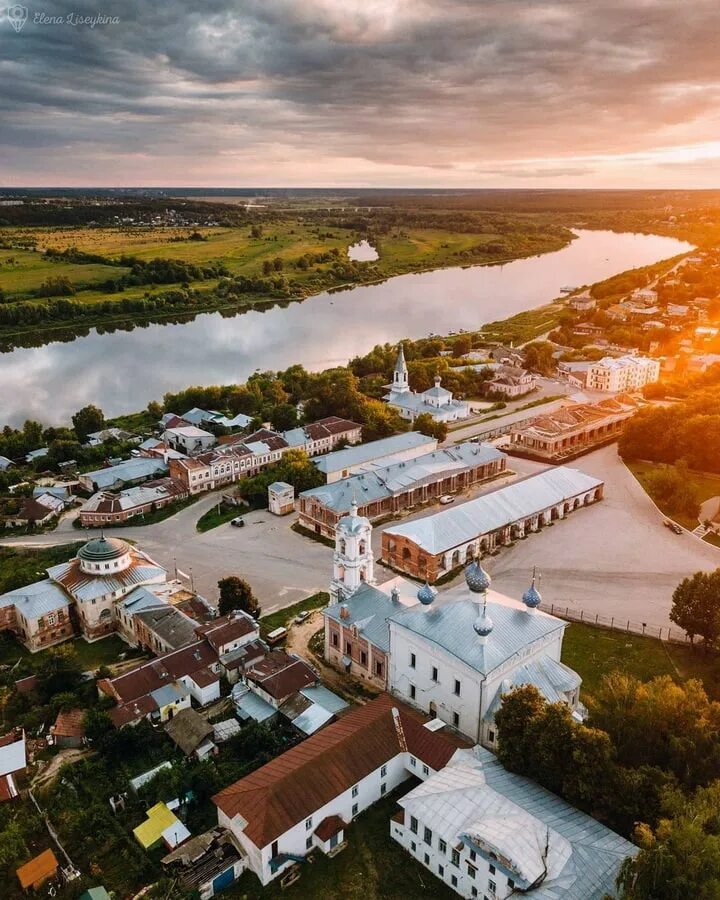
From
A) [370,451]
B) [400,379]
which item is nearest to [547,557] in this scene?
[370,451]

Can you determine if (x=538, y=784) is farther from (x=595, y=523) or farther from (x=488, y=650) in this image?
(x=595, y=523)

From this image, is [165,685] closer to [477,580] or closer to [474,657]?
[474,657]

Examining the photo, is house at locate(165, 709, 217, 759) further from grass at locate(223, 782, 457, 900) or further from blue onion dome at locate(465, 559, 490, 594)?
blue onion dome at locate(465, 559, 490, 594)

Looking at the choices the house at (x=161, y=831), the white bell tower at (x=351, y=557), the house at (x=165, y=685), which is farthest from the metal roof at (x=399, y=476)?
the house at (x=161, y=831)

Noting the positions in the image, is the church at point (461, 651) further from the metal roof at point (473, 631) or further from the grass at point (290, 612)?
the grass at point (290, 612)

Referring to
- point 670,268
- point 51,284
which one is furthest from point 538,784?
point 670,268
